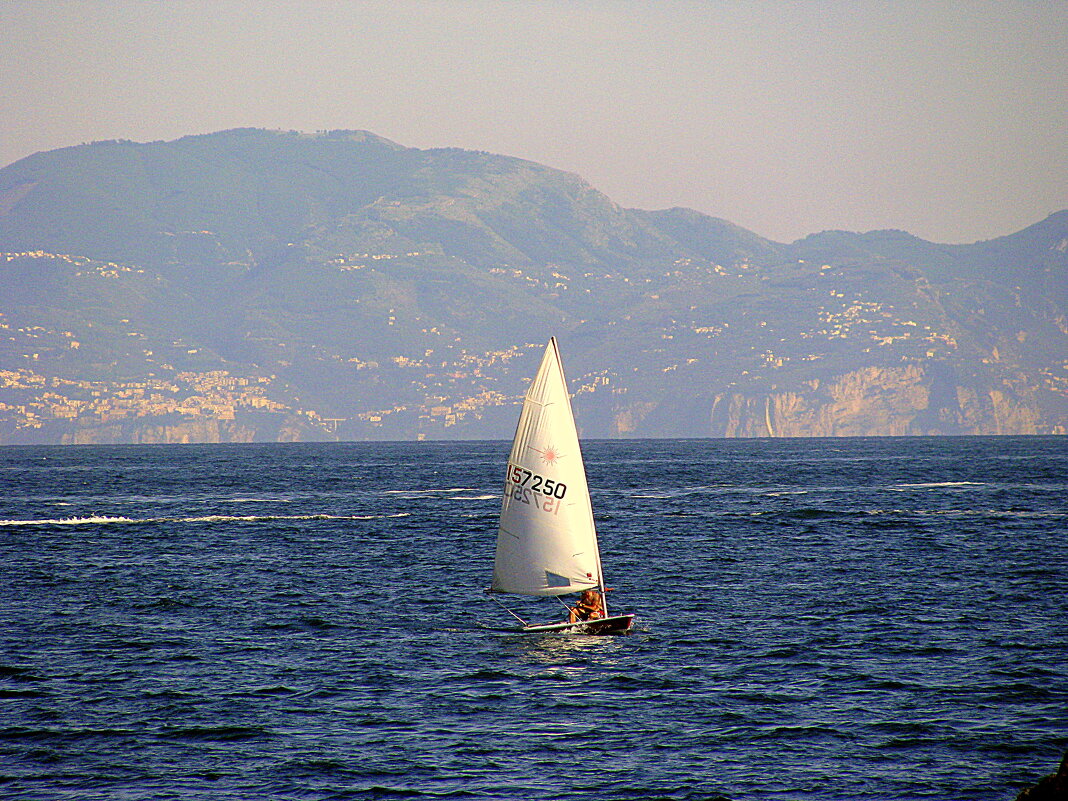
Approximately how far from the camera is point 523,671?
1454 inches

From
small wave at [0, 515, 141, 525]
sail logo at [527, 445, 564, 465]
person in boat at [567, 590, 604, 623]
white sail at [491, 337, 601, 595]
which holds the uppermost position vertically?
sail logo at [527, 445, 564, 465]

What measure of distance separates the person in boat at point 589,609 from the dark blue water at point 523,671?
34.0 inches

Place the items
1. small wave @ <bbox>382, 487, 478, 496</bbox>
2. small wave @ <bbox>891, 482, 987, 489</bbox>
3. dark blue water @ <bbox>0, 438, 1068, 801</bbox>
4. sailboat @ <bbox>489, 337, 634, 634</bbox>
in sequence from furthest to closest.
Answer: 1. small wave @ <bbox>891, 482, 987, 489</bbox>
2. small wave @ <bbox>382, 487, 478, 496</bbox>
3. sailboat @ <bbox>489, 337, 634, 634</bbox>
4. dark blue water @ <bbox>0, 438, 1068, 801</bbox>

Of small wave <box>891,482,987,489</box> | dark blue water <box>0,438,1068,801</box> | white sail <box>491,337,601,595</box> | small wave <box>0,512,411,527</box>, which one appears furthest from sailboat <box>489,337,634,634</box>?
small wave <box>891,482,987,489</box>

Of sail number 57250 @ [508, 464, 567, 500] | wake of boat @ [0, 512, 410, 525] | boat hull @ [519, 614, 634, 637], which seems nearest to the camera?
sail number 57250 @ [508, 464, 567, 500]

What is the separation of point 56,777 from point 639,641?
65.2 ft

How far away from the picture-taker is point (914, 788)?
1041 inches

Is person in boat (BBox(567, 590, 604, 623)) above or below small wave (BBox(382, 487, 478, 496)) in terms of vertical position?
below

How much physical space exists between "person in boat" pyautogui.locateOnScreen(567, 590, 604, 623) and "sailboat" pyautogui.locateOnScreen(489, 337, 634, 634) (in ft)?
0.24

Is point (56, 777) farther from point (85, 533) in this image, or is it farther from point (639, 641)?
point (85, 533)

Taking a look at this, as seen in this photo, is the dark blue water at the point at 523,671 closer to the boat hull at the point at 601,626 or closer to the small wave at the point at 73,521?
the boat hull at the point at 601,626

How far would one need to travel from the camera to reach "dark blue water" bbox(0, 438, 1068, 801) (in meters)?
27.7

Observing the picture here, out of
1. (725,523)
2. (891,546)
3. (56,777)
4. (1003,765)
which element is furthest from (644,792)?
(725,523)

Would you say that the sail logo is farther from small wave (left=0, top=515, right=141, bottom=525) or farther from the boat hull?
small wave (left=0, top=515, right=141, bottom=525)
